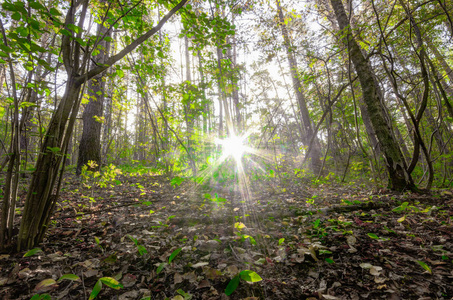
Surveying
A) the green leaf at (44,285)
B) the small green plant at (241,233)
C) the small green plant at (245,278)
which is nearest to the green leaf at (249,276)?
the small green plant at (245,278)

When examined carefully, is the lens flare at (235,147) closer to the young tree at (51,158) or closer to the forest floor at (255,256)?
the forest floor at (255,256)

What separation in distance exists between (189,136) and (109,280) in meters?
3.86

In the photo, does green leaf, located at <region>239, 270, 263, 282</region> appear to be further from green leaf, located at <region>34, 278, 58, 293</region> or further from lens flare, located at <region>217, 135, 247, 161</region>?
lens flare, located at <region>217, 135, 247, 161</region>

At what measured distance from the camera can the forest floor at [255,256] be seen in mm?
1206

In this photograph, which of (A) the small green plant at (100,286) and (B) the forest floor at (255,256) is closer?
(A) the small green plant at (100,286)

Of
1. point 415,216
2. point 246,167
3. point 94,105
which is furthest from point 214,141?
point 415,216

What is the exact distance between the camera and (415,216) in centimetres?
210

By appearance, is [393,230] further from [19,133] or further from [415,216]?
[19,133]

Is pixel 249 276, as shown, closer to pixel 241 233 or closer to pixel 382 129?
pixel 241 233

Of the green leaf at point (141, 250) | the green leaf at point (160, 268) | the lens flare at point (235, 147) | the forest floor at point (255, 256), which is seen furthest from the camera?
the lens flare at point (235, 147)

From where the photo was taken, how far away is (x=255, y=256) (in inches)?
64.4

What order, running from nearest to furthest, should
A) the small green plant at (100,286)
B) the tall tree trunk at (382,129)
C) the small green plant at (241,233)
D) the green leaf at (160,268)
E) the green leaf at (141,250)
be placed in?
the small green plant at (100,286)
the green leaf at (160,268)
the green leaf at (141,250)
the small green plant at (241,233)
the tall tree trunk at (382,129)

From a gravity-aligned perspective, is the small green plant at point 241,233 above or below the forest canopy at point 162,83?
below

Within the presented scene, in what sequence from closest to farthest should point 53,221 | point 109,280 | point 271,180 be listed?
point 109,280
point 53,221
point 271,180
